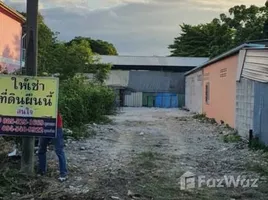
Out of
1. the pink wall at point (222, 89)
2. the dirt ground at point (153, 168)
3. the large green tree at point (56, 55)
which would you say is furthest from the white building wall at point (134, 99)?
the dirt ground at point (153, 168)

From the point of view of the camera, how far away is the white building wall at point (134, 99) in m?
49.8

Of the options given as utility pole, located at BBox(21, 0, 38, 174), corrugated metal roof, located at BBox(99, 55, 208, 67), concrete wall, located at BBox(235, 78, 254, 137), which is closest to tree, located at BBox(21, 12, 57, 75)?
concrete wall, located at BBox(235, 78, 254, 137)

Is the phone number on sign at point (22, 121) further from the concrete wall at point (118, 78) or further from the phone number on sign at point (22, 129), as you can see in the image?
the concrete wall at point (118, 78)

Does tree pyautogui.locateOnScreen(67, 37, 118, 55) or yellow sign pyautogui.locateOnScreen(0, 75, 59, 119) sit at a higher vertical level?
tree pyautogui.locateOnScreen(67, 37, 118, 55)

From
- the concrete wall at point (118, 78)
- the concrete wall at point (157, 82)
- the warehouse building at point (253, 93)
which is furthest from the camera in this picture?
the concrete wall at point (118, 78)

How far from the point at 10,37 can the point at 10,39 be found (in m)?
0.12

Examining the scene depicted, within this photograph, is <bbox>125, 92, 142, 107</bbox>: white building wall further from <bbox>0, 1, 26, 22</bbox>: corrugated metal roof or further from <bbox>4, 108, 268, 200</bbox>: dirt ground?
<bbox>4, 108, 268, 200</bbox>: dirt ground

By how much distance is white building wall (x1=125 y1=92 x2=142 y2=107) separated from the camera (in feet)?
163

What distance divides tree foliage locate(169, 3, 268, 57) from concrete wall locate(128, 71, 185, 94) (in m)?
4.79

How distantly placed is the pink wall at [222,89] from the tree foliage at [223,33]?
18.7m

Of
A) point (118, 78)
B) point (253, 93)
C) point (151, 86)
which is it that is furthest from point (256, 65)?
point (118, 78)

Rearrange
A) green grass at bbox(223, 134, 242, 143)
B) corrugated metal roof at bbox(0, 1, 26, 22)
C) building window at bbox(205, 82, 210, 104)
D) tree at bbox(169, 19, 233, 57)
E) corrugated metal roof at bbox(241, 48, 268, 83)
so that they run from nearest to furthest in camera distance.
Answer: corrugated metal roof at bbox(241, 48, 268, 83), green grass at bbox(223, 134, 242, 143), corrugated metal roof at bbox(0, 1, 26, 22), building window at bbox(205, 82, 210, 104), tree at bbox(169, 19, 233, 57)

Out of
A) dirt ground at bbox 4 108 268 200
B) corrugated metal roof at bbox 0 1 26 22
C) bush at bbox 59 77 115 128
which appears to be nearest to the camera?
dirt ground at bbox 4 108 268 200

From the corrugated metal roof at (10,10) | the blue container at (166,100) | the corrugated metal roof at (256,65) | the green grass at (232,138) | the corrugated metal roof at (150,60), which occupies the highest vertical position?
the corrugated metal roof at (10,10)
